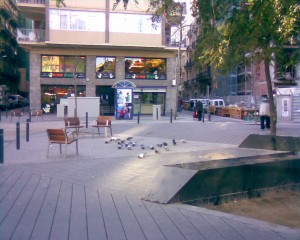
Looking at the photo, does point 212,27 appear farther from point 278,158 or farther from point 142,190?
point 142,190

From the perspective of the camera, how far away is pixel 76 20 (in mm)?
38094

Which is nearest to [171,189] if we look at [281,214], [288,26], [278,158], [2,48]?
[281,214]

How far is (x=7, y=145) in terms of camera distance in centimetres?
1573

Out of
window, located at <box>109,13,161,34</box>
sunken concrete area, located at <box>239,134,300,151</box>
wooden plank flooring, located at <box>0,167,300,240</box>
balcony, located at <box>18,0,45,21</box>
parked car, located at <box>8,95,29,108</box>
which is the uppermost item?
balcony, located at <box>18,0,45,21</box>

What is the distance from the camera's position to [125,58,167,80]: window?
40844 mm

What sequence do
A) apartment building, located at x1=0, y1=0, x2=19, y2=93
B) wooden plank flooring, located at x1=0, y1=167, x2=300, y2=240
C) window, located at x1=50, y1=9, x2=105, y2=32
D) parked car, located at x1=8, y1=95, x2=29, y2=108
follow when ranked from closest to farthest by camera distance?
wooden plank flooring, located at x1=0, y1=167, x2=300, y2=240, window, located at x1=50, y1=9, x2=105, y2=32, parked car, located at x1=8, y1=95, x2=29, y2=108, apartment building, located at x1=0, y1=0, x2=19, y2=93

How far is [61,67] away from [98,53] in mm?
3646

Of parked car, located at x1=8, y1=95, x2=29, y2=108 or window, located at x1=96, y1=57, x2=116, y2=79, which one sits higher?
window, located at x1=96, y1=57, x2=116, y2=79

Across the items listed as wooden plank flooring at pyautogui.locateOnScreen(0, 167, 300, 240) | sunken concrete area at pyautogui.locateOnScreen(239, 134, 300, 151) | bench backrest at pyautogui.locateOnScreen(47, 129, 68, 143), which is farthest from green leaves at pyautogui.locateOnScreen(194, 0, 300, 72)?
bench backrest at pyautogui.locateOnScreen(47, 129, 68, 143)

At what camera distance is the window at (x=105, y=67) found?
40281mm

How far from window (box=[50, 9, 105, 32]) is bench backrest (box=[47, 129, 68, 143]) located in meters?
27.3

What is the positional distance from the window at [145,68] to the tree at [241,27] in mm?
30931

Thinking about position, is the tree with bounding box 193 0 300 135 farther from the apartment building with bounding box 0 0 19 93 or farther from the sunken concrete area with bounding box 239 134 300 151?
the apartment building with bounding box 0 0 19 93

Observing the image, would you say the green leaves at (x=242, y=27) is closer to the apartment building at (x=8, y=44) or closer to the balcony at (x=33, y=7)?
the balcony at (x=33, y=7)
